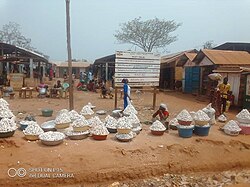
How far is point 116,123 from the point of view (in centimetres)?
614

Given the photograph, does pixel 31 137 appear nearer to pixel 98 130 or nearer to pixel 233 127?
pixel 98 130

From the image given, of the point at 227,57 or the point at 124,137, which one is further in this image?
the point at 227,57

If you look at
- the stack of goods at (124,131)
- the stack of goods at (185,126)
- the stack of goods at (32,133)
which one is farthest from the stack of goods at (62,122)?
the stack of goods at (185,126)

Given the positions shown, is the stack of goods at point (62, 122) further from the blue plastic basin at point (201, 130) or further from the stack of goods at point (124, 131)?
the blue plastic basin at point (201, 130)

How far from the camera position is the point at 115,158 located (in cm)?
483

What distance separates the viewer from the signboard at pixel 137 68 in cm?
944

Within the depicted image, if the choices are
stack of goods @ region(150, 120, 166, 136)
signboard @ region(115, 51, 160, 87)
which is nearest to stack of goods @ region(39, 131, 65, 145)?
stack of goods @ region(150, 120, 166, 136)

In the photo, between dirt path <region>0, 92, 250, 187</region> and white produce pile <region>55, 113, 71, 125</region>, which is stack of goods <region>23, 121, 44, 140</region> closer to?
dirt path <region>0, 92, 250, 187</region>

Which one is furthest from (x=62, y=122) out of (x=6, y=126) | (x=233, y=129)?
(x=233, y=129)

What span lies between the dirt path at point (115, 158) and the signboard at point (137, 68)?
13.0 feet

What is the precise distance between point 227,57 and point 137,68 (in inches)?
287

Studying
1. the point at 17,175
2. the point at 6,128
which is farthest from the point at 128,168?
the point at 6,128

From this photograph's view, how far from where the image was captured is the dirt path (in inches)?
171

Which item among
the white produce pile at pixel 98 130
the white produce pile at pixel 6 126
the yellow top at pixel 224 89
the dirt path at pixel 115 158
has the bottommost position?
the dirt path at pixel 115 158
